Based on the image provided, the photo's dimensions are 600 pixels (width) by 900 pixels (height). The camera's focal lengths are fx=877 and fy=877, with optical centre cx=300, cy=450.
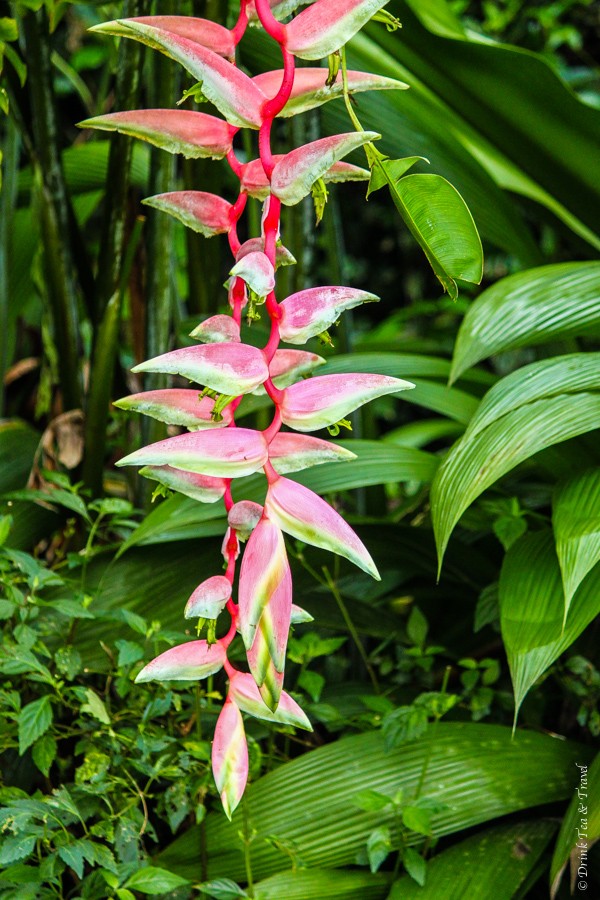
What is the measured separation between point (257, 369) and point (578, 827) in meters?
0.39

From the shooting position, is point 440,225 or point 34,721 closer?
point 440,225

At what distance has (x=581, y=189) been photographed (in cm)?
100

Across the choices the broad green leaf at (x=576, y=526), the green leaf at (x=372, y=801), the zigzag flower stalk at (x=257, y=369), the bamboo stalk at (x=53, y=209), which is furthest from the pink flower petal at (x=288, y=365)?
the bamboo stalk at (x=53, y=209)

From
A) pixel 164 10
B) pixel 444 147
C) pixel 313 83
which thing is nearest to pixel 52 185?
pixel 164 10

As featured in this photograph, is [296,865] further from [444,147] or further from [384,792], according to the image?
[444,147]

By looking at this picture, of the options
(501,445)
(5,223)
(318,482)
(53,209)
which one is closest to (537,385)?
(501,445)

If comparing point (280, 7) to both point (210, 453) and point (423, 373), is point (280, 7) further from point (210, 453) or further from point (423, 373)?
point (423, 373)

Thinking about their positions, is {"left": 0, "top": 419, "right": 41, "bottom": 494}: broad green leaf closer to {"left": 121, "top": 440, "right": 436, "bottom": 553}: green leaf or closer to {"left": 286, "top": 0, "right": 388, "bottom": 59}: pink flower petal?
{"left": 121, "top": 440, "right": 436, "bottom": 553}: green leaf

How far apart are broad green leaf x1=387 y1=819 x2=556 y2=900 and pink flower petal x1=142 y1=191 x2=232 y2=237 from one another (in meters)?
0.44

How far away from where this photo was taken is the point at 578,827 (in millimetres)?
547

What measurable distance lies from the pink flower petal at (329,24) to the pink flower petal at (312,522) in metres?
0.16

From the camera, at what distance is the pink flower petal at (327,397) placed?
1.11 ft

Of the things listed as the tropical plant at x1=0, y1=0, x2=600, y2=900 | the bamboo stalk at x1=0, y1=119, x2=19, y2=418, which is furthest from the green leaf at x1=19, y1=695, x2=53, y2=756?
the bamboo stalk at x1=0, y1=119, x2=19, y2=418

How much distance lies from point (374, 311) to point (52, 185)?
5.95 ft
